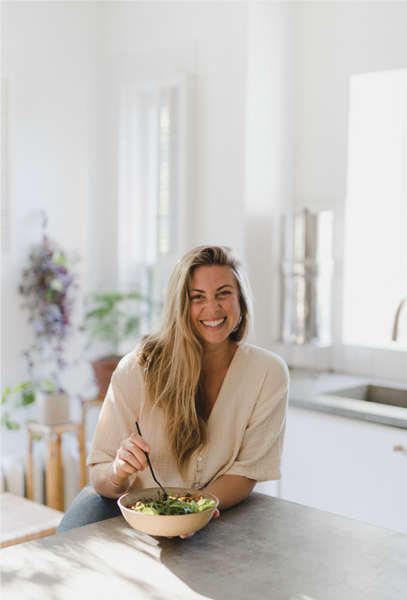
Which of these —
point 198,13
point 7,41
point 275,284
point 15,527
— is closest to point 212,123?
point 198,13

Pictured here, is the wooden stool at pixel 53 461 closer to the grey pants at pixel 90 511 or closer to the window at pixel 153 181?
the window at pixel 153 181

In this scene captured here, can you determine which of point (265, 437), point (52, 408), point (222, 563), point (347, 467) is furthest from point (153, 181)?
point (222, 563)

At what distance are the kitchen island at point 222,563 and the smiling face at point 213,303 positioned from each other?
593 mm

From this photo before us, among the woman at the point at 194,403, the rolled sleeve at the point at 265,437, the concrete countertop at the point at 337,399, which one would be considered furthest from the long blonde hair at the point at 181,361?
the concrete countertop at the point at 337,399

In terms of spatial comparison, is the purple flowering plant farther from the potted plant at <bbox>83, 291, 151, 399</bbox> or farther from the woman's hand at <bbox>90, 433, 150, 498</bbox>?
the woman's hand at <bbox>90, 433, 150, 498</bbox>

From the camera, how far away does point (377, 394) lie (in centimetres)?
294

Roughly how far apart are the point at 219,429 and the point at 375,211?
5.73ft

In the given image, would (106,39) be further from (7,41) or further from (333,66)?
(333,66)

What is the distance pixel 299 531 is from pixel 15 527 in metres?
1.54

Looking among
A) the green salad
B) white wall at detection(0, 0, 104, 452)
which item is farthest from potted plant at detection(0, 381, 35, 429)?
the green salad

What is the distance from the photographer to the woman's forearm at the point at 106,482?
1.71 m

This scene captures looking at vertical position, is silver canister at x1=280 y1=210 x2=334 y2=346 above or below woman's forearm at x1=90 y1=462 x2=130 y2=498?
above

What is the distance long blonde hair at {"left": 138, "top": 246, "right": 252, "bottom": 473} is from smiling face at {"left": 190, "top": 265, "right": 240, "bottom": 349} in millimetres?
21

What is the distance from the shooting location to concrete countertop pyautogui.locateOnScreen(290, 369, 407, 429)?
244 centimetres
